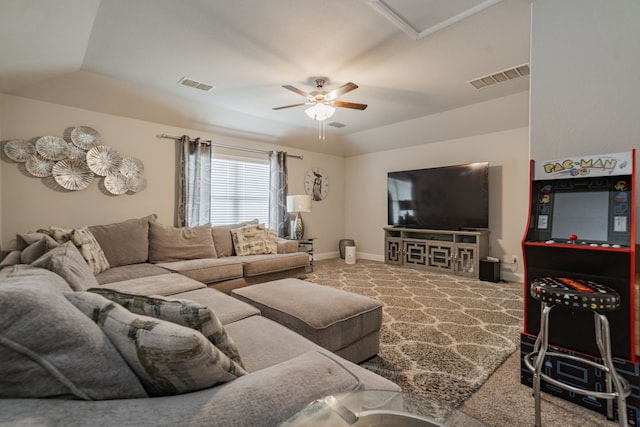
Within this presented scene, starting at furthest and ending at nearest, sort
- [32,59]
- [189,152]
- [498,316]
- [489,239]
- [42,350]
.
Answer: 1. [489,239]
2. [189,152]
3. [498,316]
4. [32,59]
5. [42,350]

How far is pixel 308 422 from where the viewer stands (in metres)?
0.75

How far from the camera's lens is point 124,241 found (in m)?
3.28

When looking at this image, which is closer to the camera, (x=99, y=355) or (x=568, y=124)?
(x=99, y=355)

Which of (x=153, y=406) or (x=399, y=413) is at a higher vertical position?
(x=153, y=406)

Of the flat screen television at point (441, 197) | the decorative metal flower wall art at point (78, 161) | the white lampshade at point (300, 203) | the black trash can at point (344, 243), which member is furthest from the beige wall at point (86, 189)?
the flat screen television at point (441, 197)

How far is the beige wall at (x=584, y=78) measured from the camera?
174 cm

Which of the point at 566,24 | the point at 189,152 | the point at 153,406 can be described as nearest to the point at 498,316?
the point at 566,24

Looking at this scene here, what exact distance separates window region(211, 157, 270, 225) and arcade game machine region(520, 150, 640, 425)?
14.1 ft

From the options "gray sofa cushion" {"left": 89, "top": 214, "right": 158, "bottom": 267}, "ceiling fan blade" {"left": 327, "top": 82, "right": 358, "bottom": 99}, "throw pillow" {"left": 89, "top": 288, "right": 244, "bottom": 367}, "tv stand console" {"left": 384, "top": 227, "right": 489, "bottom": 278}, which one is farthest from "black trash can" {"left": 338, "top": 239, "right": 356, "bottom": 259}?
"throw pillow" {"left": 89, "top": 288, "right": 244, "bottom": 367}

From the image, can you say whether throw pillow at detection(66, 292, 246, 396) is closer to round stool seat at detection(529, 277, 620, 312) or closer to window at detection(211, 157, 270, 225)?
round stool seat at detection(529, 277, 620, 312)

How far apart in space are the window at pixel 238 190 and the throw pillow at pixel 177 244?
3.58ft

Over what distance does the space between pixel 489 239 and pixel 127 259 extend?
5.07 metres

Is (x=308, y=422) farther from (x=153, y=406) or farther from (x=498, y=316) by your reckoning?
(x=498, y=316)

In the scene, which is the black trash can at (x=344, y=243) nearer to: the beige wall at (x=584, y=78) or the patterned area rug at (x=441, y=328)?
the patterned area rug at (x=441, y=328)
